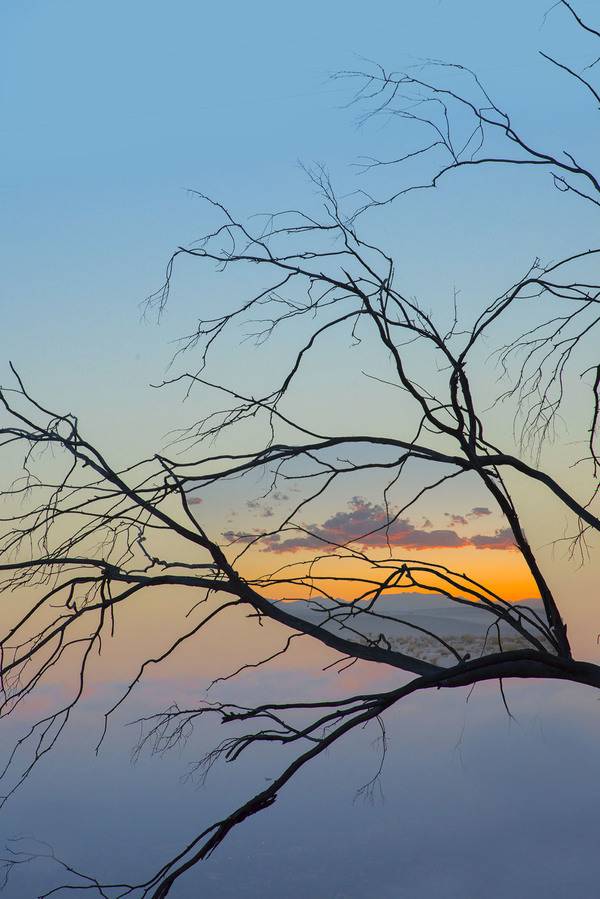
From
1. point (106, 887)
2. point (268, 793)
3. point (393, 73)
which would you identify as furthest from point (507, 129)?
point (106, 887)

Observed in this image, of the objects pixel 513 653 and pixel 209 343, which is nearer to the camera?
pixel 513 653

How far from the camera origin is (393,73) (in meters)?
5.48

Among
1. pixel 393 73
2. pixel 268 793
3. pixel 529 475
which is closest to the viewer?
pixel 268 793

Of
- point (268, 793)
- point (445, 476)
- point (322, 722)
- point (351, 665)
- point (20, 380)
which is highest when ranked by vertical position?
point (20, 380)

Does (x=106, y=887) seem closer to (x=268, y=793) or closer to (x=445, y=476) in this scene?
(x=268, y=793)

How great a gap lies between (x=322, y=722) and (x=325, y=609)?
2.13 ft

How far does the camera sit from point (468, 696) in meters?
5.64

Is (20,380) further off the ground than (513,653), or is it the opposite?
(20,380)

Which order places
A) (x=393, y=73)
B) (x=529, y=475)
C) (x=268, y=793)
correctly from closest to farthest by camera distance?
(x=268, y=793)
(x=393, y=73)
(x=529, y=475)

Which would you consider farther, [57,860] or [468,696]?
[468,696]

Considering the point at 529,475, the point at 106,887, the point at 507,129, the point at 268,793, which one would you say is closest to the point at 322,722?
the point at 268,793

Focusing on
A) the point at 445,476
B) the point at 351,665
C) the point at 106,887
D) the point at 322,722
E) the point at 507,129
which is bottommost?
the point at 106,887

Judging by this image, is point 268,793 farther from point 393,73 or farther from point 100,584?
point 393,73

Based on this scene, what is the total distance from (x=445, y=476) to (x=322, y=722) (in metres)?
1.49
